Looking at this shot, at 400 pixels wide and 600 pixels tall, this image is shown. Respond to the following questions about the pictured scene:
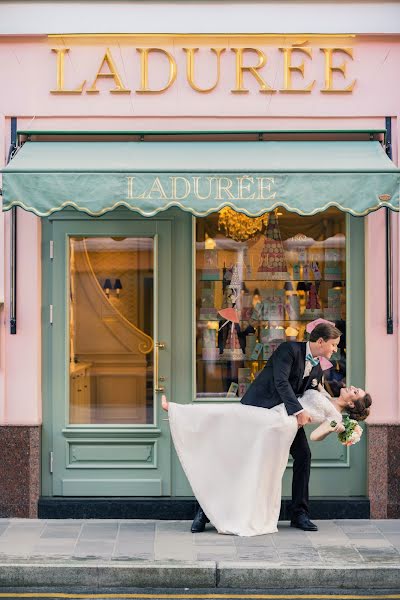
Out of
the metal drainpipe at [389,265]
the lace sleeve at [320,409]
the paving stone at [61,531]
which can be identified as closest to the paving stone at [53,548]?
the paving stone at [61,531]

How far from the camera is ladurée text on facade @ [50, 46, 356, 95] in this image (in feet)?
32.0

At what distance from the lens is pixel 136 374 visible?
995 cm

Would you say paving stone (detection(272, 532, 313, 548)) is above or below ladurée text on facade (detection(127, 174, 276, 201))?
below

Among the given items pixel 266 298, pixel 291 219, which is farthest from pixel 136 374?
pixel 291 219

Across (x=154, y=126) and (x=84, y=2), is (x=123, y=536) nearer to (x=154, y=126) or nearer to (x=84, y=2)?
(x=154, y=126)

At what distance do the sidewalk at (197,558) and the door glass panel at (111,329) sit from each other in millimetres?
1280

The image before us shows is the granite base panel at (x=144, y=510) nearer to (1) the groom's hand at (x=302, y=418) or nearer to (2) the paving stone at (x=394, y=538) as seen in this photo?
(2) the paving stone at (x=394, y=538)

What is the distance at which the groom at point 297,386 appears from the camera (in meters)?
8.95

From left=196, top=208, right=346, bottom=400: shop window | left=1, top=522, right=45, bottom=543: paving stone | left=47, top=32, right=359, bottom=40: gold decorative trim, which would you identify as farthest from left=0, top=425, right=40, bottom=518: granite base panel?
left=47, top=32, right=359, bottom=40: gold decorative trim

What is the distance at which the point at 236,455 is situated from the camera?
900 cm

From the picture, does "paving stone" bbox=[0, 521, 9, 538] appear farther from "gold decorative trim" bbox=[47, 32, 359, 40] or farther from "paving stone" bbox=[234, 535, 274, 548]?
"gold decorative trim" bbox=[47, 32, 359, 40]

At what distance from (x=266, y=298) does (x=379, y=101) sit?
213 cm

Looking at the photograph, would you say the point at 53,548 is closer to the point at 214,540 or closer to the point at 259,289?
the point at 214,540

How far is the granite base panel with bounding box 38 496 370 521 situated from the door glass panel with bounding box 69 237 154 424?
Result: 78 centimetres
